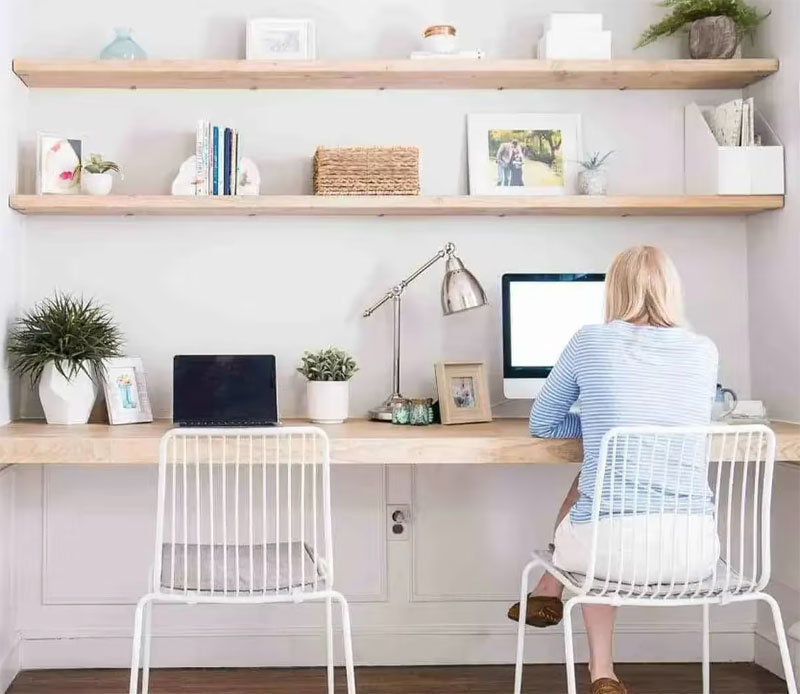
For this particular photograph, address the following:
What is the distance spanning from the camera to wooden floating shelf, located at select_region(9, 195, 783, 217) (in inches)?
112

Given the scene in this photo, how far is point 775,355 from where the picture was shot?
2969 millimetres

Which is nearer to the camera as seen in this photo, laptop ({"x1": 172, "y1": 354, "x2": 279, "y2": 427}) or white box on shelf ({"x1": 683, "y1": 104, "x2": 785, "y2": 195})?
laptop ({"x1": 172, "y1": 354, "x2": 279, "y2": 427})

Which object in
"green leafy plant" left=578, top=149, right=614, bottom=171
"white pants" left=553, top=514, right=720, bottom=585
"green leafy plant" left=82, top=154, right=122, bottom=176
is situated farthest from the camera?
"green leafy plant" left=578, top=149, right=614, bottom=171

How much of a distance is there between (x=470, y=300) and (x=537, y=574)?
947 mm

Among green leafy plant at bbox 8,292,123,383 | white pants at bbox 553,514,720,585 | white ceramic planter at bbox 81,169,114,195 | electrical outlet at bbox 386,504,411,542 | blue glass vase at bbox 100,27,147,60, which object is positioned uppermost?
blue glass vase at bbox 100,27,147,60

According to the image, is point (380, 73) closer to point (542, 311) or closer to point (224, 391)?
point (542, 311)

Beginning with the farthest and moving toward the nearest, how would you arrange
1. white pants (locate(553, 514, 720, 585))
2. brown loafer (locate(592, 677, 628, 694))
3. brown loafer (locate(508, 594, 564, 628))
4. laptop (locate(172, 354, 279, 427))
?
laptop (locate(172, 354, 279, 427)), brown loafer (locate(508, 594, 564, 628)), brown loafer (locate(592, 677, 628, 694)), white pants (locate(553, 514, 720, 585))

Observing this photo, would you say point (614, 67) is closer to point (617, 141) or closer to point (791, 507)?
point (617, 141)

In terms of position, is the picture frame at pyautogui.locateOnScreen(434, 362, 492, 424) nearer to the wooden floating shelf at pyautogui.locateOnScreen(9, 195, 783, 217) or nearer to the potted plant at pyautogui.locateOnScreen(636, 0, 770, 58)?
the wooden floating shelf at pyautogui.locateOnScreen(9, 195, 783, 217)

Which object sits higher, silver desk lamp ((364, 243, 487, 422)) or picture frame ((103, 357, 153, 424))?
silver desk lamp ((364, 243, 487, 422))

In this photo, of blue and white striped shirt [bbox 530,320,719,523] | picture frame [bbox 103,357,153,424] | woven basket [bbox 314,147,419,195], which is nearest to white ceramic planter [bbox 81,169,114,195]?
picture frame [bbox 103,357,153,424]

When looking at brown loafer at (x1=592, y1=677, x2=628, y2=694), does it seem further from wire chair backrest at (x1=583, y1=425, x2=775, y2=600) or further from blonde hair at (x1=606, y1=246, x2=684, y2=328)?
blonde hair at (x1=606, y1=246, x2=684, y2=328)

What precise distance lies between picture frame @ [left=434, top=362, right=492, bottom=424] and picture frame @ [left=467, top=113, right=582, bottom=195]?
64cm

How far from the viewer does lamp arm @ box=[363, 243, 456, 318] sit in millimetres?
3006
